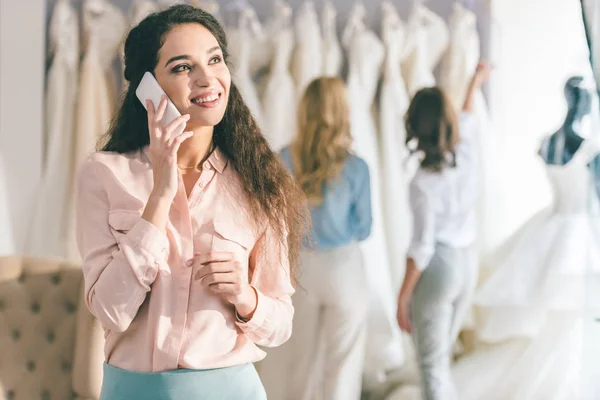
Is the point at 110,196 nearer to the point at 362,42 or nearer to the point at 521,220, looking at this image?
the point at 362,42

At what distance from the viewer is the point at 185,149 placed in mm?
1529

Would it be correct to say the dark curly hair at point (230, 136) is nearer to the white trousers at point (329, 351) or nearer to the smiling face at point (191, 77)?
the smiling face at point (191, 77)

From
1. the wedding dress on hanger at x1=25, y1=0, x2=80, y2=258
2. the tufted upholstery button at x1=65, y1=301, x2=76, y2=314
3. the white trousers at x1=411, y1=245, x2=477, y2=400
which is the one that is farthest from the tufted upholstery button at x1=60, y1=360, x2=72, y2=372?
the white trousers at x1=411, y1=245, x2=477, y2=400

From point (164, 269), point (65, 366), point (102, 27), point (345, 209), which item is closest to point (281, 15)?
point (102, 27)

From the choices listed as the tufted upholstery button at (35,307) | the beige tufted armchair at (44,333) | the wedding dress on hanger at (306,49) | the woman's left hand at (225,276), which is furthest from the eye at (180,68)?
the wedding dress on hanger at (306,49)

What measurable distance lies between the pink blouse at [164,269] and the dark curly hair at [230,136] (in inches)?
1.9

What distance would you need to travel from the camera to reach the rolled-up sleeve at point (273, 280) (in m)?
1.49

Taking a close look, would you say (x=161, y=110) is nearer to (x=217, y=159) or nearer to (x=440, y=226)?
(x=217, y=159)

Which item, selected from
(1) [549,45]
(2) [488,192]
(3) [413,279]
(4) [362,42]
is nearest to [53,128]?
(4) [362,42]

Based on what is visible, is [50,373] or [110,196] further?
[50,373]

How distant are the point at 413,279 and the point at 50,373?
147 cm

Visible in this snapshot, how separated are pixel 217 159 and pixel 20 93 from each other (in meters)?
1.92

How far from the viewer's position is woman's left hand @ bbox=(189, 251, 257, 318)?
137 centimetres

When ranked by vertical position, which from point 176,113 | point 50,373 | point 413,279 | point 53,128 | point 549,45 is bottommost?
point 50,373
